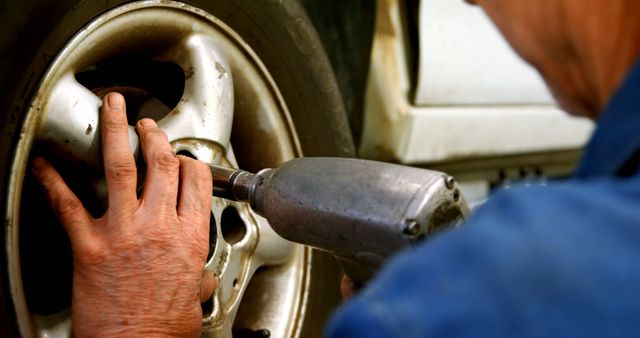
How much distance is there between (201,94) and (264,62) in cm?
16

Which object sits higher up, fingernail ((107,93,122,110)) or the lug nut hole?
fingernail ((107,93,122,110))

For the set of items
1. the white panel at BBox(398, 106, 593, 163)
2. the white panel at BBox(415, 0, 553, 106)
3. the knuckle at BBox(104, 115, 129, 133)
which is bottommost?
the white panel at BBox(398, 106, 593, 163)

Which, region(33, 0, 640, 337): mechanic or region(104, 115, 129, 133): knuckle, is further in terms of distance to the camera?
region(104, 115, 129, 133): knuckle

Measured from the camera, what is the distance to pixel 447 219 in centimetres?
83

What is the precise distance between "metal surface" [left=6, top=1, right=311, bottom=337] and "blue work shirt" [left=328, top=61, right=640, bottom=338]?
1.63 feet

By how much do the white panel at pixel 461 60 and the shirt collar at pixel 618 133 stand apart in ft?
3.81

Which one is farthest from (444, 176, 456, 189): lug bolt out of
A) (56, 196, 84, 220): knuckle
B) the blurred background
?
the blurred background

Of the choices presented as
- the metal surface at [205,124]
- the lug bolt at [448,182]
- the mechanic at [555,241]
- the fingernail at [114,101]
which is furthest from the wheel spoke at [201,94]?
the mechanic at [555,241]

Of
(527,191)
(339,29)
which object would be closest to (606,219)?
(527,191)

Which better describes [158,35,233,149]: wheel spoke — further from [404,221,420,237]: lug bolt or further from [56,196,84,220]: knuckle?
[404,221,420,237]: lug bolt

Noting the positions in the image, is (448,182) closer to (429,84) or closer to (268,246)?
(268,246)

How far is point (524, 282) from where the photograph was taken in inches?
18.1

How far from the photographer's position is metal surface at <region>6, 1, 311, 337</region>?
87 cm

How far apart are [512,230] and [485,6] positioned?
0.28 meters
